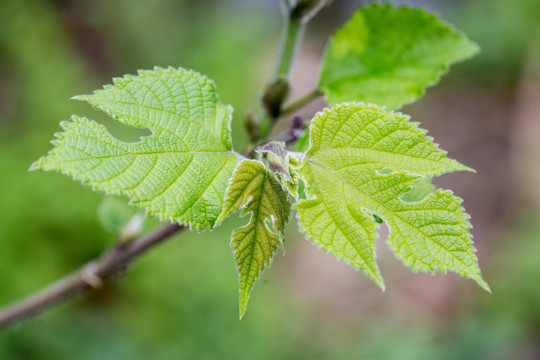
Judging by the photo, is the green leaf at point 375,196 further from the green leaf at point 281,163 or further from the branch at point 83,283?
the branch at point 83,283

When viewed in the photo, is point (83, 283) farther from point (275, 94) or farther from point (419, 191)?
point (419, 191)

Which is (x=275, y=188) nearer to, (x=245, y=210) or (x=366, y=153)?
(x=245, y=210)

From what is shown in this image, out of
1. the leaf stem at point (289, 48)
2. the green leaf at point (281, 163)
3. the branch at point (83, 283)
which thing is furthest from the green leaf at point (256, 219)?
the branch at point (83, 283)

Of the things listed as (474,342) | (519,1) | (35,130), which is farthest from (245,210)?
(519,1)

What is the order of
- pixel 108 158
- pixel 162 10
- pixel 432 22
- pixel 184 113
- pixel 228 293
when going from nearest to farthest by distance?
1. pixel 108 158
2. pixel 184 113
3. pixel 432 22
4. pixel 228 293
5. pixel 162 10

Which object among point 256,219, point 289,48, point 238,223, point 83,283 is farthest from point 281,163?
point 238,223

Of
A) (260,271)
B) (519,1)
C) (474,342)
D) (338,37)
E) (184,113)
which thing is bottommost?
(474,342)

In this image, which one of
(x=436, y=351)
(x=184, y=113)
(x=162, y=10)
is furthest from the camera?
(x=162, y=10)

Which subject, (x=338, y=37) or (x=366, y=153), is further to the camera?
(x=338, y=37)

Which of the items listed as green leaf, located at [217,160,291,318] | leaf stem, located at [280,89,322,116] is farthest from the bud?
green leaf, located at [217,160,291,318]
